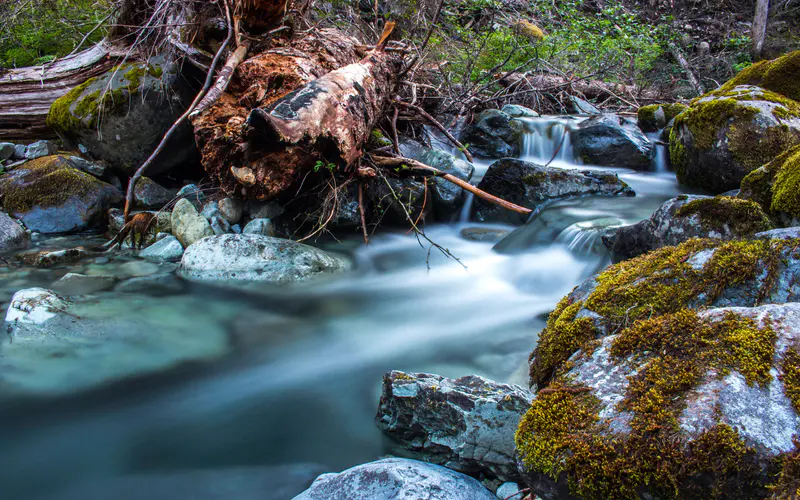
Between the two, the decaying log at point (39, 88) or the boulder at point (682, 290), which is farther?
the decaying log at point (39, 88)

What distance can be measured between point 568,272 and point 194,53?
502 cm

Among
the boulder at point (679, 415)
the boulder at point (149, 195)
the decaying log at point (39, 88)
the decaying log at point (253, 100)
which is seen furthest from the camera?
the decaying log at point (39, 88)

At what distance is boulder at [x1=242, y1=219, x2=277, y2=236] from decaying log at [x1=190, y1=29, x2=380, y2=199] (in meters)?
0.52

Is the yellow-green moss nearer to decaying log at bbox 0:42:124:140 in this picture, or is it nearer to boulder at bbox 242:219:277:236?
boulder at bbox 242:219:277:236

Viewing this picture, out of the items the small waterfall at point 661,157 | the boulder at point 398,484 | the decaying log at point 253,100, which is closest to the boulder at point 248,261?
the decaying log at point 253,100

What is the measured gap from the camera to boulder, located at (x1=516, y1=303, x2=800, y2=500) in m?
1.36

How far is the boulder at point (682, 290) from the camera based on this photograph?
83.0 inches

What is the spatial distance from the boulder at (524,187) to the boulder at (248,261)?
97.7 inches

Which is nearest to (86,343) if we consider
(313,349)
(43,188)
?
(313,349)

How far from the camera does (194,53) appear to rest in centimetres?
580

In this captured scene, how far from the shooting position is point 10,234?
5.24 meters

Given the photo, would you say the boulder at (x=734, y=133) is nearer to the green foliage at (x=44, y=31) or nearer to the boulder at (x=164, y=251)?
the boulder at (x=164, y=251)

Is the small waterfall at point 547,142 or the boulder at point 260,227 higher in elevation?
the small waterfall at point 547,142

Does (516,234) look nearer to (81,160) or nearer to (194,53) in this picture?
(194,53)
